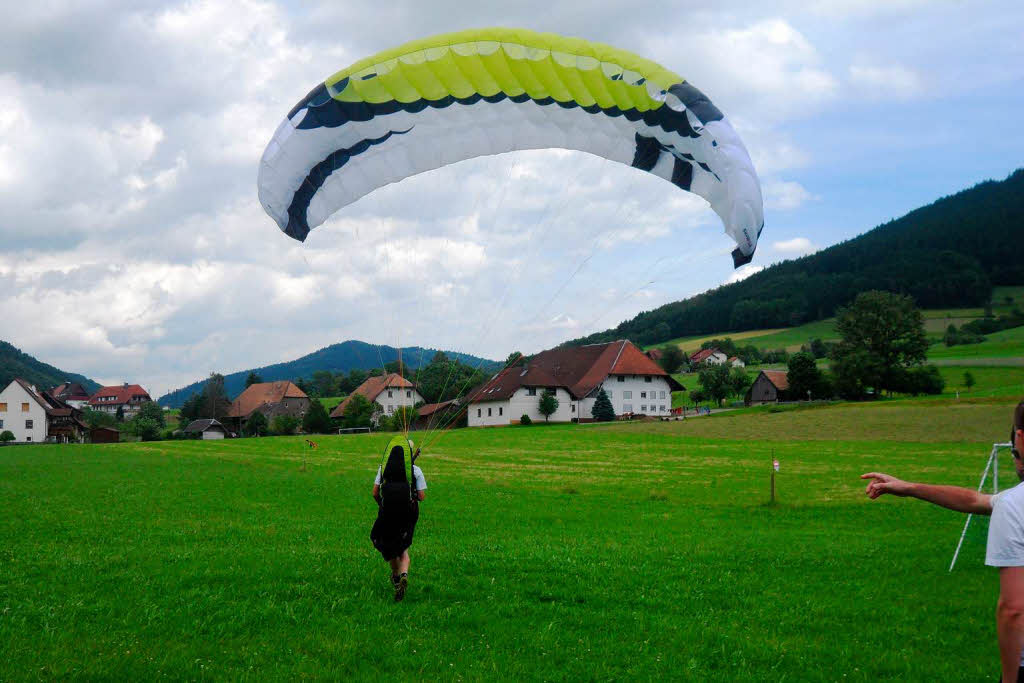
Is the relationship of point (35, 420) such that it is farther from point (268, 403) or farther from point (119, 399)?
point (119, 399)

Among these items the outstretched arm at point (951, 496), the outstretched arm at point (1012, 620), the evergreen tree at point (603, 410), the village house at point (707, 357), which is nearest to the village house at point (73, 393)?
the village house at point (707, 357)

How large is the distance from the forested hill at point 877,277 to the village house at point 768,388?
22417mm

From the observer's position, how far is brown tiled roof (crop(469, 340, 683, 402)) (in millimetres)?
69375

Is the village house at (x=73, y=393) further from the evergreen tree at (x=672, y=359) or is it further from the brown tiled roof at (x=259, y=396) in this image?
the evergreen tree at (x=672, y=359)

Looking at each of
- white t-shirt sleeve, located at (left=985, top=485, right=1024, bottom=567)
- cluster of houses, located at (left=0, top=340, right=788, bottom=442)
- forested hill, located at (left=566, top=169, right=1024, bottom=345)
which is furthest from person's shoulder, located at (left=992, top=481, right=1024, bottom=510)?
forested hill, located at (left=566, top=169, right=1024, bottom=345)

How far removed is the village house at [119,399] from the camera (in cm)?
15762

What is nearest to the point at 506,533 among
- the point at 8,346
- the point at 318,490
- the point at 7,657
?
the point at 7,657

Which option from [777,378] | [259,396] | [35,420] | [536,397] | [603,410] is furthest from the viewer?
[259,396]

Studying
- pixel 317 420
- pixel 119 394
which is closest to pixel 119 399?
pixel 119 394

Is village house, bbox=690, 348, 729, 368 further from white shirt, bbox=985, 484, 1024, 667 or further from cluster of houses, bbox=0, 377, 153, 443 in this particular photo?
white shirt, bbox=985, 484, 1024, 667

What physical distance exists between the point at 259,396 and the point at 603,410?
172 feet

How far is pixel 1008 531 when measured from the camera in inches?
112

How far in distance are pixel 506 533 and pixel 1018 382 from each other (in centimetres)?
7216

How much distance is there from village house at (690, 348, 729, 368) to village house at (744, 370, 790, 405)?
82.1 feet
